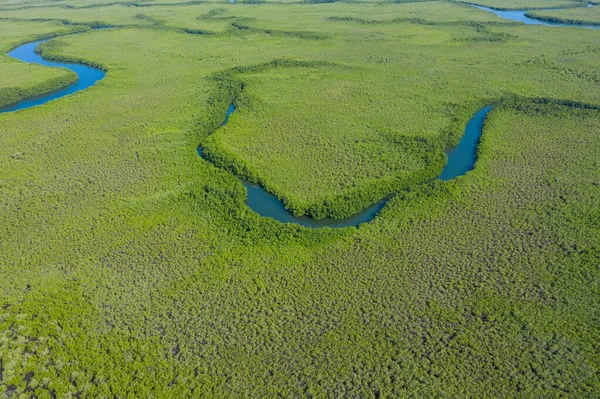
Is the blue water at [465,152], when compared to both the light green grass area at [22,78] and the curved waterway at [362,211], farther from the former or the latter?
the light green grass area at [22,78]

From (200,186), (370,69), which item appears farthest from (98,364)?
(370,69)

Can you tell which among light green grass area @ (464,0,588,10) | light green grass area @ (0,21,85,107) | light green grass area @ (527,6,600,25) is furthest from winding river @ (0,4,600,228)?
light green grass area @ (464,0,588,10)

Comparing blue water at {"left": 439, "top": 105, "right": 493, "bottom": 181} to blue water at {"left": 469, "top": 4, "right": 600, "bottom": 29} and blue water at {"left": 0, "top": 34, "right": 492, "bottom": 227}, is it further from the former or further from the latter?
blue water at {"left": 469, "top": 4, "right": 600, "bottom": 29}

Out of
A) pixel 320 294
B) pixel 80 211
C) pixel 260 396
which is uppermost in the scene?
pixel 80 211

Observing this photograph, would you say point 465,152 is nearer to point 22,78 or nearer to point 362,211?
point 362,211

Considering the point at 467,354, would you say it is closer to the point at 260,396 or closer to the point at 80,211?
the point at 260,396

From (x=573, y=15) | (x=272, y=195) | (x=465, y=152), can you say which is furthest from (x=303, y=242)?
(x=573, y=15)
